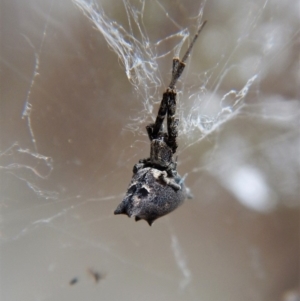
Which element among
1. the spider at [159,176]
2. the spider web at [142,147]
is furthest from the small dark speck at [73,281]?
the spider at [159,176]

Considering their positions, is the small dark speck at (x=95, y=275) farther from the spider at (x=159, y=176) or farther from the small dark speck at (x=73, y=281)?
the spider at (x=159, y=176)

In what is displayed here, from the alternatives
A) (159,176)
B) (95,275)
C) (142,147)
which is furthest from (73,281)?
(159,176)

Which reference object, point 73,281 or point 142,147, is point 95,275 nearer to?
point 73,281

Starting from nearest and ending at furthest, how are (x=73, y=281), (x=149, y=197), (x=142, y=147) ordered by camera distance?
1. (x=149, y=197)
2. (x=142, y=147)
3. (x=73, y=281)

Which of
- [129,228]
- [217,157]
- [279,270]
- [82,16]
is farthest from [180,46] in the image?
[279,270]

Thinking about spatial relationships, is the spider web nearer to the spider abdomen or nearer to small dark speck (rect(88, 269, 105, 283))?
small dark speck (rect(88, 269, 105, 283))

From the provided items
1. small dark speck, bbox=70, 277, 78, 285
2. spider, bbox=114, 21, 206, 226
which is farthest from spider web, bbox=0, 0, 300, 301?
spider, bbox=114, 21, 206, 226
